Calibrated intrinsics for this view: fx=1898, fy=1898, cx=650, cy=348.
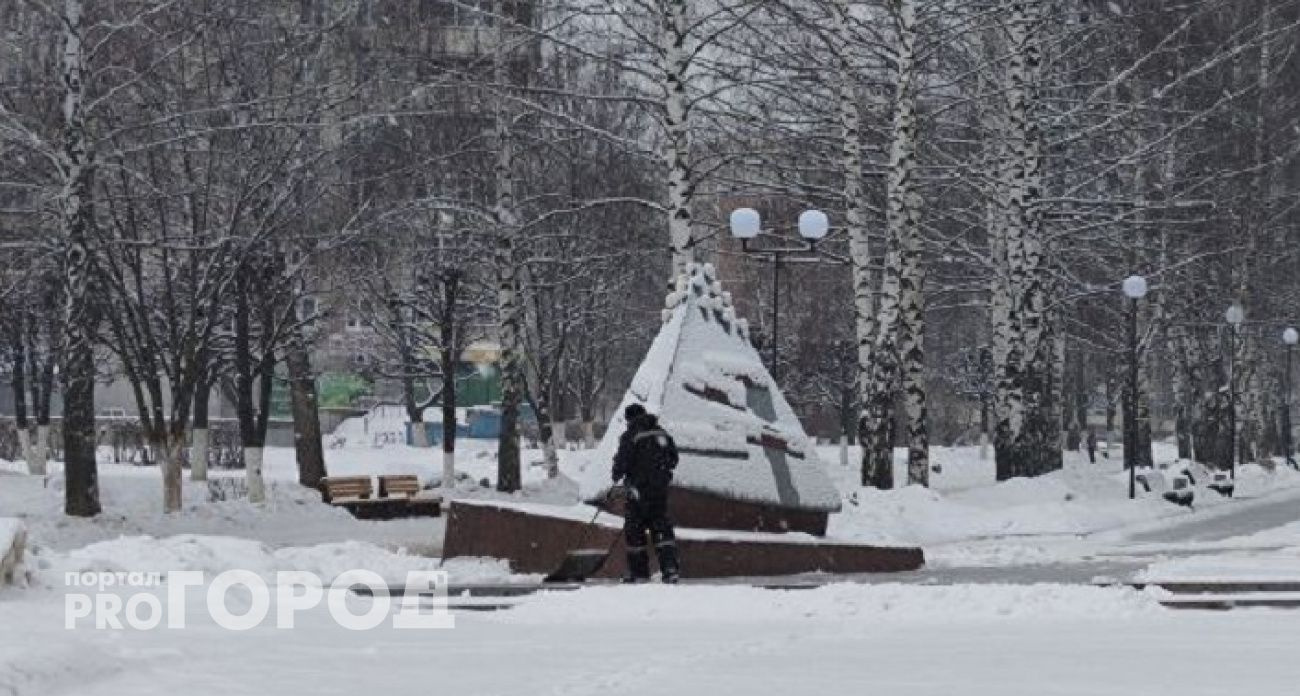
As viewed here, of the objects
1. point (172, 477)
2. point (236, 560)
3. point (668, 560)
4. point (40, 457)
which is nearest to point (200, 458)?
point (40, 457)

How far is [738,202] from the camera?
62469mm

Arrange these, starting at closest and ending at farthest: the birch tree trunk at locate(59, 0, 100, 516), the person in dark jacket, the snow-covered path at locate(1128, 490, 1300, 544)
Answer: the person in dark jacket, the birch tree trunk at locate(59, 0, 100, 516), the snow-covered path at locate(1128, 490, 1300, 544)

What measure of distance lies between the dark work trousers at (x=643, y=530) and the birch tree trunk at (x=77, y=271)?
11576mm

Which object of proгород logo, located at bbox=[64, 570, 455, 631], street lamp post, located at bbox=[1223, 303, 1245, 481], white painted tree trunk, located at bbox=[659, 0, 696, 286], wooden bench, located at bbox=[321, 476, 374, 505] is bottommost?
proгород logo, located at bbox=[64, 570, 455, 631]

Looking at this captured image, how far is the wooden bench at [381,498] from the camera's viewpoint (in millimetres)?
30875

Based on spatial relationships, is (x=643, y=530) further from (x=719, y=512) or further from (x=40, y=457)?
(x=40, y=457)

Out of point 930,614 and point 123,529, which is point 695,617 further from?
point 123,529

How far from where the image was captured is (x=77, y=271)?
25.2 metres

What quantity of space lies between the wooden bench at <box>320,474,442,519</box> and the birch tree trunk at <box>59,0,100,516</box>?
5688mm

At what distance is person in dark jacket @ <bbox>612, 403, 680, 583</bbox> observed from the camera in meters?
16.4

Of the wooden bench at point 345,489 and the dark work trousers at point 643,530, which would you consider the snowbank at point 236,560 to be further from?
the wooden bench at point 345,489

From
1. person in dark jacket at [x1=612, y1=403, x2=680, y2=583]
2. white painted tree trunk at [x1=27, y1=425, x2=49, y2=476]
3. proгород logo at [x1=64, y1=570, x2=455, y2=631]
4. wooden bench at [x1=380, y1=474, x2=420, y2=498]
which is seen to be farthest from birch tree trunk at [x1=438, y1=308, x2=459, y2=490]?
proгород logo at [x1=64, y1=570, x2=455, y2=631]

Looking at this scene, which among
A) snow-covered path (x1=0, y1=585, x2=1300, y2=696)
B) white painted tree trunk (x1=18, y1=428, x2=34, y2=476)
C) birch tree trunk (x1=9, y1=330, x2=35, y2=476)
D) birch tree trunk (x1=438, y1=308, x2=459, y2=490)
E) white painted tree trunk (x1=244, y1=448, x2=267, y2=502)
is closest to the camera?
snow-covered path (x1=0, y1=585, x2=1300, y2=696)

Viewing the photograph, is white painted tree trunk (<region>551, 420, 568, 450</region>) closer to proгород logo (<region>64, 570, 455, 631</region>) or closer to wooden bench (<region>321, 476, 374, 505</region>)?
A: wooden bench (<region>321, 476, 374, 505</region>)
